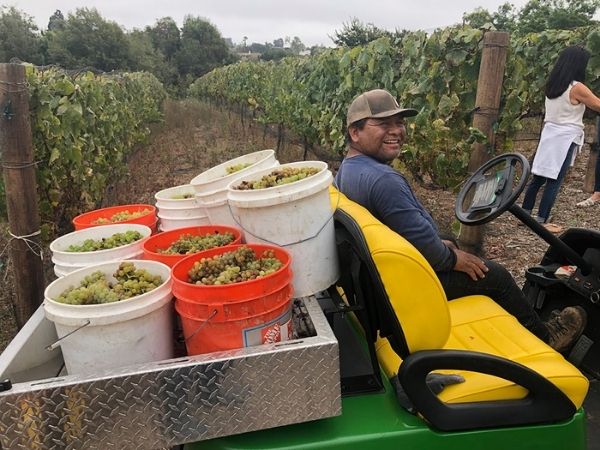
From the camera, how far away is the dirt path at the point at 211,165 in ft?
16.3

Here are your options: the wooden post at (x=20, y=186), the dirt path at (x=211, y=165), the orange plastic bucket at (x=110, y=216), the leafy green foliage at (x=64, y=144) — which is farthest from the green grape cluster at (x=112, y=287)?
the leafy green foliage at (x=64, y=144)

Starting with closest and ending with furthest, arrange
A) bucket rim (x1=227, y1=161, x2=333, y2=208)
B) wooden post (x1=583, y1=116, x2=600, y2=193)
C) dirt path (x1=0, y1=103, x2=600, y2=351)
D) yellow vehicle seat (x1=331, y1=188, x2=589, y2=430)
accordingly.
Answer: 1. yellow vehicle seat (x1=331, y1=188, x2=589, y2=430)
2. bucket rim (x1=227, y1=161, x2=333, y2=208)
3. dirt path (x1=0, y1=103, x2=600, y2=351)
4. wooden post (x1=583, y1=116, x2=600, y2=193)

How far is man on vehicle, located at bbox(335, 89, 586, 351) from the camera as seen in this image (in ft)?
7.26

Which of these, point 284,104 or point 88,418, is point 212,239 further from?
point 284,104

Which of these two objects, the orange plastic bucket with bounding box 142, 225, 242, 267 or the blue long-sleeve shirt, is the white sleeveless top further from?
the orange plastic bucket with bounding box 142, 225, 242, 267

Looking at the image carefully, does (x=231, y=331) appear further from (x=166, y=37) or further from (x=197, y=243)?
(x=166, y=37)

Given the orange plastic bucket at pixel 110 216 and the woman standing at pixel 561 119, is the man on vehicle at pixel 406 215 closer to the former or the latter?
the orange plastic bucket at pixel 110 216

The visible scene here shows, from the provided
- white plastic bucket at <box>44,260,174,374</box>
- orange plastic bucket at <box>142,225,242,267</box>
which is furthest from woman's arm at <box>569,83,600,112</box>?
white plastic bucket at <box>44,260,174,374</box>

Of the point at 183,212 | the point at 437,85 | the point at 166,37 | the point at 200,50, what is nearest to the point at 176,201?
the point at 183,212

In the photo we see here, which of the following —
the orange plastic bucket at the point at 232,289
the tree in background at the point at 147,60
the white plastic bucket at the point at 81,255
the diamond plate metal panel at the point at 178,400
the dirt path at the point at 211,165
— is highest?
the tree in background at the point at 147,60

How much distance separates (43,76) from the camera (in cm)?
459

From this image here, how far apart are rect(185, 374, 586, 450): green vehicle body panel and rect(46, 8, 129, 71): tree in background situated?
4420cm

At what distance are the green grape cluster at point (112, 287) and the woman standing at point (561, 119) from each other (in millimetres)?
4853

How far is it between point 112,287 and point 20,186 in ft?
5.40
